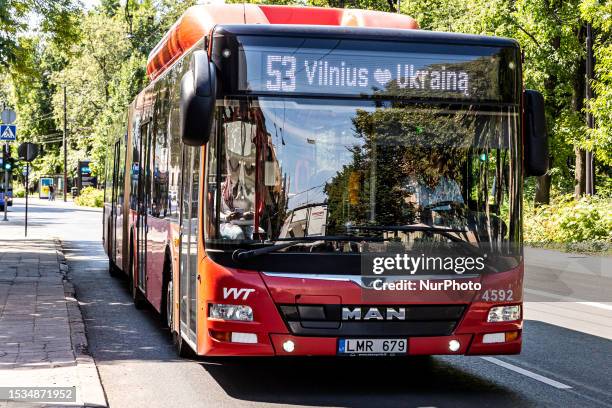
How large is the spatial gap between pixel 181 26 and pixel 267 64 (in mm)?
2775

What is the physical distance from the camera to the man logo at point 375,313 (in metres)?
8.09

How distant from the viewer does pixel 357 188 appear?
8.20 m

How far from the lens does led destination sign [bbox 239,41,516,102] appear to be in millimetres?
8234

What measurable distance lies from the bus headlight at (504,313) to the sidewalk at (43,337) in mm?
3001

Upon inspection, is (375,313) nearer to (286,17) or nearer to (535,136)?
(535,136)

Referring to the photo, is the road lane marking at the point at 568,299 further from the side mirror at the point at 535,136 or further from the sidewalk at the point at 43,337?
the side mirror at the point at 535,136

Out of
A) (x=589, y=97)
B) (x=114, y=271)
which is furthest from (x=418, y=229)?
(x=589, y=97)

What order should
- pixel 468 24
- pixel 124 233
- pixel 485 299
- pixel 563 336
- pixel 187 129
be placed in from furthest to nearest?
pixel 468 24
pixel 124 233
pixel 563 336
pixel 485 299
pixel 187 129

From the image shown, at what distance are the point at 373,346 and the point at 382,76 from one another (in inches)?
81.5

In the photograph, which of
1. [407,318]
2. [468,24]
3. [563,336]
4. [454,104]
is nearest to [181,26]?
[454,104]

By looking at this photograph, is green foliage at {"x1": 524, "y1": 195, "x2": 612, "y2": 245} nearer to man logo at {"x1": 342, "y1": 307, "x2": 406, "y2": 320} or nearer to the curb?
the curb

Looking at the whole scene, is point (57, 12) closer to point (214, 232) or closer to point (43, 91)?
point (214, 232)

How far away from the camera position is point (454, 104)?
847cm

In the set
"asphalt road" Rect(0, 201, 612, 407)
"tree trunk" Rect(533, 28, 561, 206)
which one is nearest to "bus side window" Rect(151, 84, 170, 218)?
"asphalt road" Rect(0, 201, 612, 407)
